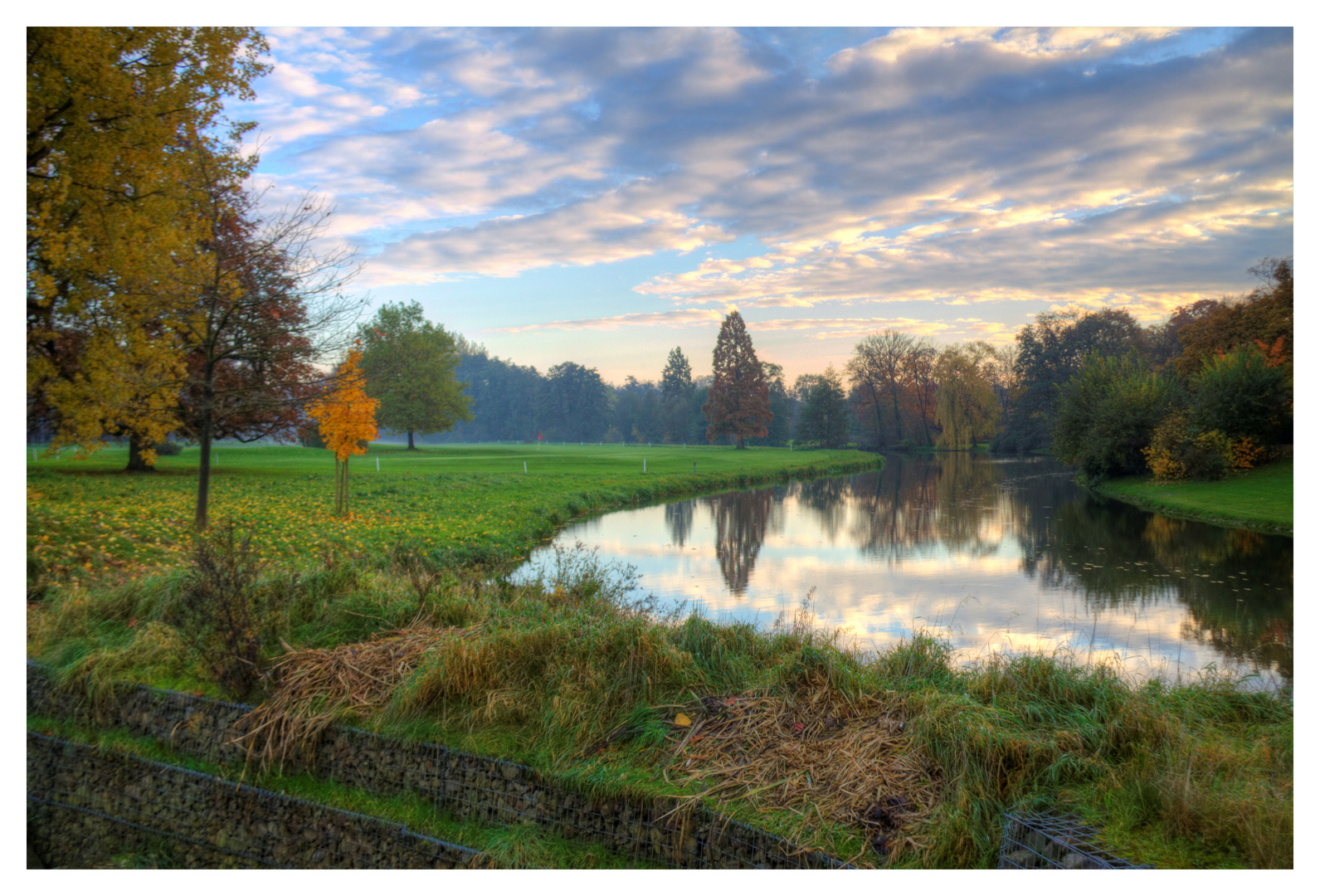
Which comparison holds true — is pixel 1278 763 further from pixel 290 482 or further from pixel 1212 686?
pixel 290 482

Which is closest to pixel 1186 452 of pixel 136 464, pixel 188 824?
pixel 188 824

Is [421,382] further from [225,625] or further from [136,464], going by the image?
[225,625]

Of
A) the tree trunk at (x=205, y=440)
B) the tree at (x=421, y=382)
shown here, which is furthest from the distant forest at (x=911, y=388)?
the tree trunk at (x=205, y=440)

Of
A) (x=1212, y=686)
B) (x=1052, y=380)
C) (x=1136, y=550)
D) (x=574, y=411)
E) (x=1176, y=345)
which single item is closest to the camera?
(x=1212, y=686)

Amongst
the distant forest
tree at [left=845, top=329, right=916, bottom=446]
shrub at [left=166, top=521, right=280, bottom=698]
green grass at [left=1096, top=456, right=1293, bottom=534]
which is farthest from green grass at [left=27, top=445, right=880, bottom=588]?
tree at [left=845, top=329, right=916, bottom=446]

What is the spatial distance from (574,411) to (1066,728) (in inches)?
3403

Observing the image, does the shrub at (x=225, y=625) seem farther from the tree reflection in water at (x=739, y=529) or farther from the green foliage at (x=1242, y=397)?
the green foliage at (x=1242, y=397)

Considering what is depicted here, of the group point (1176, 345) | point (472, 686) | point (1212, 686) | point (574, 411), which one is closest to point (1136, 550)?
point (1212, 686)

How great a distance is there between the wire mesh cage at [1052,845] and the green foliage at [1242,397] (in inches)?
895

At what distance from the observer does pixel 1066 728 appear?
4699 mm

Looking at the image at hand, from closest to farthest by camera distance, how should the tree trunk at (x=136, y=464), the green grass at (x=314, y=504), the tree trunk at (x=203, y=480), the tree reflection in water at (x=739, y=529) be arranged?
the green grass at (x=314, y=504) < the tree trunk at (x=203, y=480) < the tree reflection in water at (x=739, y=529) < the tree trunk at (x=136, y=464)

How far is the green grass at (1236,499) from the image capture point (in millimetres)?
18656

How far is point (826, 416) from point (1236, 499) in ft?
159

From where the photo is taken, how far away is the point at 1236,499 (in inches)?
837
